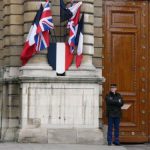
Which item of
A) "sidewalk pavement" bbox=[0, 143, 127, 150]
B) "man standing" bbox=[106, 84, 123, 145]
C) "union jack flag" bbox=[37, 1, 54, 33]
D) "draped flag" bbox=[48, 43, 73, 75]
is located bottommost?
"sidewalk pavement" bbox=[0, 143, 127, 150]

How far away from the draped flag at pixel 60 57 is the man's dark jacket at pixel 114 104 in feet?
4.96

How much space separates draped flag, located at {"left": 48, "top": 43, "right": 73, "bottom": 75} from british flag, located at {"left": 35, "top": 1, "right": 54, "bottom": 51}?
0.27 m

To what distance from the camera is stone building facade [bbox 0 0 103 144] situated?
16031 millimetres

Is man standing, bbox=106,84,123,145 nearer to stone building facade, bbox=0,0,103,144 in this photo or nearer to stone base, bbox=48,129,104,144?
stone building facade, bbox=0,0,103,144

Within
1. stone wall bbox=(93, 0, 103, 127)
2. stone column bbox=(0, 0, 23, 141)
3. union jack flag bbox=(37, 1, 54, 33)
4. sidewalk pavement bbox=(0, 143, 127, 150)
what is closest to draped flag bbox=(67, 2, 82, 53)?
union jack flag bbox=(37, 1, 54, 33)

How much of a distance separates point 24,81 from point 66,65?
128 cm

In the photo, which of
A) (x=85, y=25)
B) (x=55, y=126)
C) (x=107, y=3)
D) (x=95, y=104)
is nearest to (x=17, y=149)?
(x=55, y=126)

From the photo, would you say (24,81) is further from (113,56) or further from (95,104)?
(113,56)

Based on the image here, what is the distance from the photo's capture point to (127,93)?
17.8m

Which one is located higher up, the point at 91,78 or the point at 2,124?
the point at 91,78

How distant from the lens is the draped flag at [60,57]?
16.4 metres

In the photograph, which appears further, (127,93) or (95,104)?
(127,93)

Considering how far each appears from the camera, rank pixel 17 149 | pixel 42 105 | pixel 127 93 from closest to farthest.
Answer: pixel 17 149
pixel 42 105
pixel 127 93

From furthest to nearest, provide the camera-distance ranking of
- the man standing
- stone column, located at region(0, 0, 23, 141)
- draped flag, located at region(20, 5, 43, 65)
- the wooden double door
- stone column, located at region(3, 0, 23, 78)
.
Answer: the wooden double door, stone column, located at region(3, 0, 23, 78), stone column, located at region(0, 0, 23, 141), the man standing, draped flag, located at region(20, 5, 43, 65)
